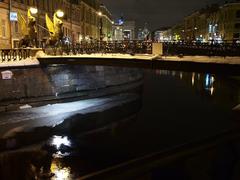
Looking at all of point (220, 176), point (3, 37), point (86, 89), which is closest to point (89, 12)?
point (3, 37)

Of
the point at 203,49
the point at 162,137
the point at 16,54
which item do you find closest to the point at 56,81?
the point at 16,54

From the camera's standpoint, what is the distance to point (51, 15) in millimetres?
54188

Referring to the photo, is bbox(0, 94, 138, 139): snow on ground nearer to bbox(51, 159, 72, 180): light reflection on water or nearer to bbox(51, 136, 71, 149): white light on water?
bbox(51, 136, 71, 149): white light on water

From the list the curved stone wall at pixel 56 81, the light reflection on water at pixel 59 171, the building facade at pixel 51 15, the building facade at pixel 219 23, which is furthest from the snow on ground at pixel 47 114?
the building facade at pixel 219 23

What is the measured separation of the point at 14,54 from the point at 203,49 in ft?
55.7

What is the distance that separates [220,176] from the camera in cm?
324

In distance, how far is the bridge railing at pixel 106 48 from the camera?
28.6 meters

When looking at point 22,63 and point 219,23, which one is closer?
point 22,63

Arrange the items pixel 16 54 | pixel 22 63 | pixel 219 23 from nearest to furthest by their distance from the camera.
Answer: pixel 22 63 < pixel 16 54 < pixel 219 23

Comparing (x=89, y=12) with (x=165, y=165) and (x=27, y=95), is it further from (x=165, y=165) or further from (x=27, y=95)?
(x=165, y=165)

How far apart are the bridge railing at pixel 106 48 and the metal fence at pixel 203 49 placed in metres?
1.78

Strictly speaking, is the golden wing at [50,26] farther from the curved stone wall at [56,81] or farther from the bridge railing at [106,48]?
the curved stone wall at [56,81]

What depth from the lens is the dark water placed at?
312 cm

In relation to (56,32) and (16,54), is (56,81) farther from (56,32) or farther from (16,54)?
(56,32)
